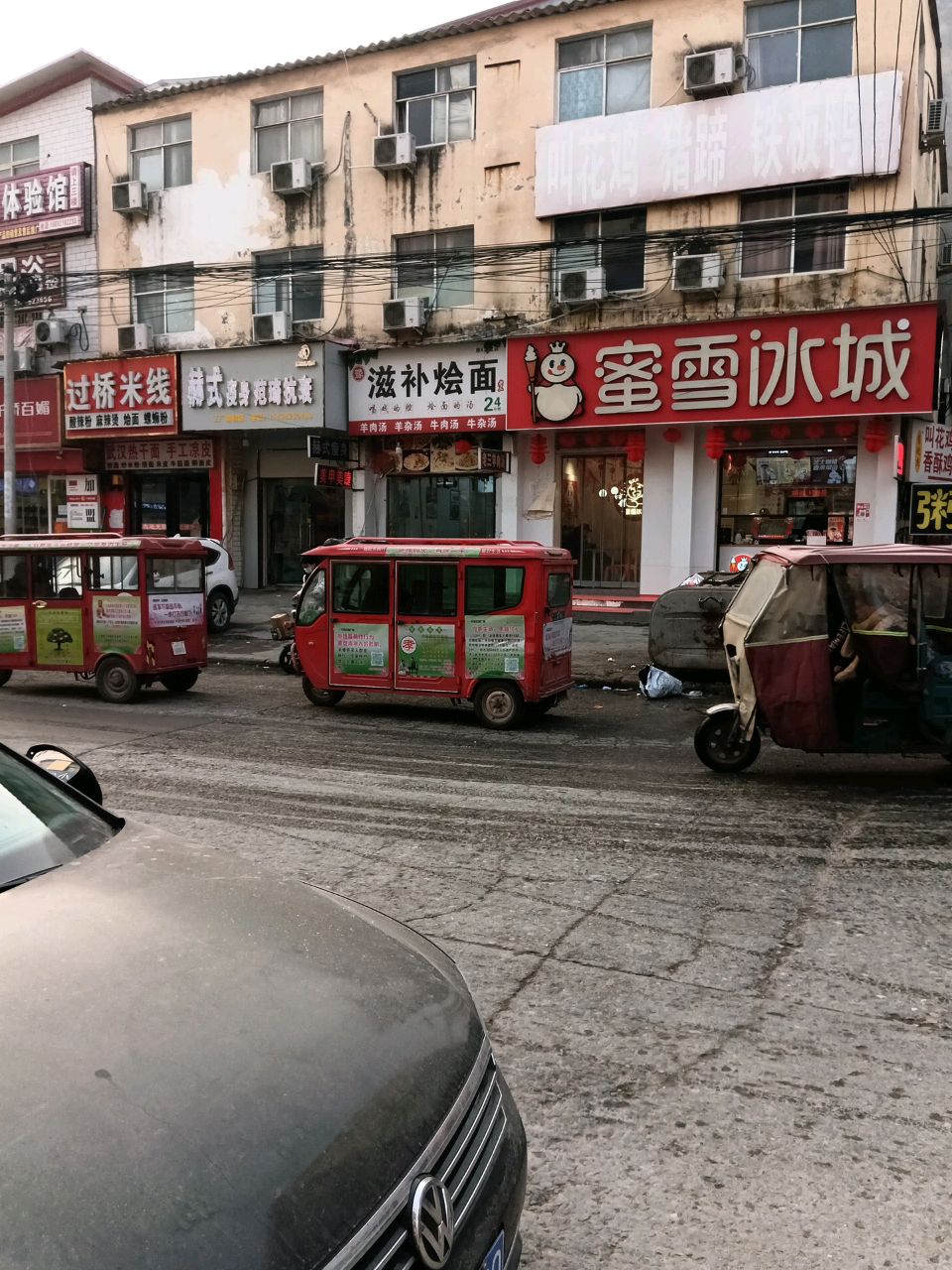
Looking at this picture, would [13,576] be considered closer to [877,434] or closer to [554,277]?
[554,277]

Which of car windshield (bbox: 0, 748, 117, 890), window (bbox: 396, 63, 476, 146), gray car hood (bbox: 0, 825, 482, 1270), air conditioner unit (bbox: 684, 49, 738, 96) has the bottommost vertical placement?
gray car hood (bbox: 0, 825, 482, 1270)

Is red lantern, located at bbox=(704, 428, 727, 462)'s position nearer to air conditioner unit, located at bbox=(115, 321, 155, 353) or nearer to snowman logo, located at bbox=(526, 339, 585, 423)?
snowman logo, located at bbox=(526, 339, 585, 423)

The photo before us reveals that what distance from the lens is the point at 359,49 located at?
20547mm

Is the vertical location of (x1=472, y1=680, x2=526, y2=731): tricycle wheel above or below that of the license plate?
below

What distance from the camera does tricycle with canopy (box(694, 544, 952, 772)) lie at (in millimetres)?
7770

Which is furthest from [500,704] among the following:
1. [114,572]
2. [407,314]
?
[407,314]

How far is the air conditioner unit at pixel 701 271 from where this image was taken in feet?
58.4

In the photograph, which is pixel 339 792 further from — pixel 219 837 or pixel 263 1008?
pixel 263 1008

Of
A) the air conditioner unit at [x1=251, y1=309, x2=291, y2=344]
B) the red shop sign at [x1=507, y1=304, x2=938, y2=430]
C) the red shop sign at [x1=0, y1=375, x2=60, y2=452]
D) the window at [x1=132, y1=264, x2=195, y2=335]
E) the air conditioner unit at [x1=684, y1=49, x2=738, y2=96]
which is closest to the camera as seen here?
the red shop sign at [x1=507, y1=304, x2=938, y2=430]

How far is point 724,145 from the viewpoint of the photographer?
17.7 m

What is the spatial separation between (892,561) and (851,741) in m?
1.42

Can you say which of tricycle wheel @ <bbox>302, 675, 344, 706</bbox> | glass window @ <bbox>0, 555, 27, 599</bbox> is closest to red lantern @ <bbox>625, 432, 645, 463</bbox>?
tricycle wheel @ <bbox>302, 675, 344, 706</bbox>

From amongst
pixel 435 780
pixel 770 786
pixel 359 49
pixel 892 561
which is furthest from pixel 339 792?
pixel 359 49

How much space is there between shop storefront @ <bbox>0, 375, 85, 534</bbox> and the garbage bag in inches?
655
